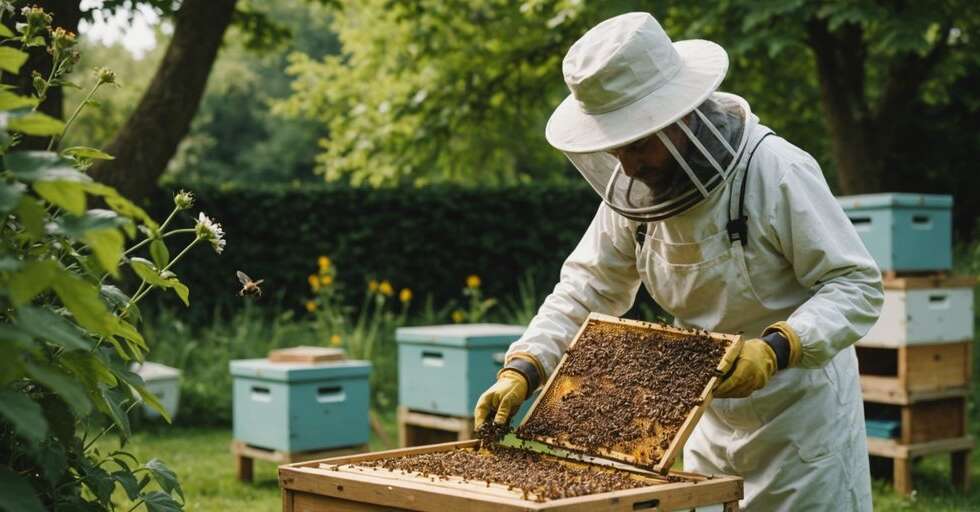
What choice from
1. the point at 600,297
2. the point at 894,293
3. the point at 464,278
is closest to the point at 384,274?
the point at 464,278

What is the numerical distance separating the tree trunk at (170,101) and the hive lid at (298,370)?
119 centimetres

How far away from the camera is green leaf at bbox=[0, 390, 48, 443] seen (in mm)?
1625

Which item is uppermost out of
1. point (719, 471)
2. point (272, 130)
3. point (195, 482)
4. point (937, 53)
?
point (272, 130)

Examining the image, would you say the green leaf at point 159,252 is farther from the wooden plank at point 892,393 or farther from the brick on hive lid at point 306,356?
the wooden plank at point 892,393

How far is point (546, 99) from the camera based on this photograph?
36.4ft

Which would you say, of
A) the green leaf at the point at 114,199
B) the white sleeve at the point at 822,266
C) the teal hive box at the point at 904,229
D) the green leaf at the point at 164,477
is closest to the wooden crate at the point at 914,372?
the teal hive box at the point at 904,229

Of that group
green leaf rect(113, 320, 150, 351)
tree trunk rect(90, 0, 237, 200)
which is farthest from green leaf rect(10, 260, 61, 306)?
tree trunk rect(90, 0, 237, 200)

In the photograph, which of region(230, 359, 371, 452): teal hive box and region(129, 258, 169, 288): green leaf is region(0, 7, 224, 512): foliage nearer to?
region(129, 258, 169, 288): green leaf

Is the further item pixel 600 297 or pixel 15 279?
pixel 600 297

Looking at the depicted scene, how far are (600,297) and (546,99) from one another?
26.8 ft

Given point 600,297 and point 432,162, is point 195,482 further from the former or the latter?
point 432,162

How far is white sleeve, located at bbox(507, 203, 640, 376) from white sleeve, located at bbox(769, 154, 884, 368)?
1.57 ft

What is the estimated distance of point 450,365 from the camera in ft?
21.5

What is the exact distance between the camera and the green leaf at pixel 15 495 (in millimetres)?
1716
